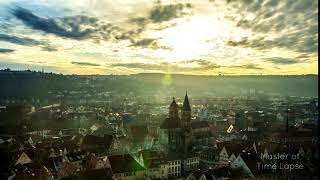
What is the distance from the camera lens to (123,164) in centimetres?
4278

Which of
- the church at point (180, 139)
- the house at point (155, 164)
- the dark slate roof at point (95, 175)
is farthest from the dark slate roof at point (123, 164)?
the church at point (180, 139)

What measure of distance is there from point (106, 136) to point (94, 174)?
25682mm

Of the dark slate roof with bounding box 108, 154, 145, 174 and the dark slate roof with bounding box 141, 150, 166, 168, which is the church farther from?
the dark slate roof with bounding box 108, 154, 145, 174

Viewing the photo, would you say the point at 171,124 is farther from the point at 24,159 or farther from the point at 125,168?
the point at 24,159

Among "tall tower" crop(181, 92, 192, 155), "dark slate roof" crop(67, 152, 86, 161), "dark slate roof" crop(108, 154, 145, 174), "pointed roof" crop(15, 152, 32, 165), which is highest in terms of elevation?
"tall tower" crop(181, 92, 192, 155)

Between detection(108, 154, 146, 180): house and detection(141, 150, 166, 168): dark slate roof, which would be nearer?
detection(108, 154, 146, 180): house

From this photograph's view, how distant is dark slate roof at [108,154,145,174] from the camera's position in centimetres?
4212

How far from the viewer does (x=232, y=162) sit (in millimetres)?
45156

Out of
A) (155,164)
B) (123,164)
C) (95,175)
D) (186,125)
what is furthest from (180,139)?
(95,175)

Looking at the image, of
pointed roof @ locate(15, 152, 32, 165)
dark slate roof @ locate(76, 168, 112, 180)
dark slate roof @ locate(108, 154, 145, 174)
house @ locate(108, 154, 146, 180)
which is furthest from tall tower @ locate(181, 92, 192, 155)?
pointed roof @ locate(15, 152, 32, 165)

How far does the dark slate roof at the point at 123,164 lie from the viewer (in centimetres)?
4212

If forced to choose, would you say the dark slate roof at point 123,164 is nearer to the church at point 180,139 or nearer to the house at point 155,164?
the house at point 155,164

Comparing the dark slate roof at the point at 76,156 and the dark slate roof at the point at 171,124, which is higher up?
the dark slate roof at the point at 171,124

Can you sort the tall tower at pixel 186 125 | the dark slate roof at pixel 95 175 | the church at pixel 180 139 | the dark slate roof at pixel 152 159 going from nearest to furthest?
the dark slate roof at pixel 95 175, the dark slate roof at pixel 152 159, the church at pixel 180 139, the tall tower at pixel 186 125
